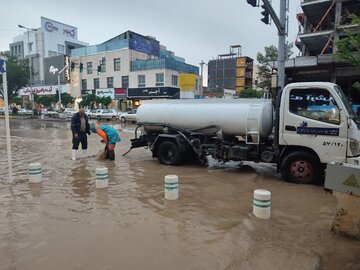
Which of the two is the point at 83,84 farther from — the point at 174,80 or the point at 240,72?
the point at 240,72

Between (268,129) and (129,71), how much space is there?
43.8 meters

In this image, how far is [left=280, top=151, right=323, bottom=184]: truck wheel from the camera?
25.1ft

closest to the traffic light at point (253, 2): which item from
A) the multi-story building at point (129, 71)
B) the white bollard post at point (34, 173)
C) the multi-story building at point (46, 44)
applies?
the white bollard post at point (34, 173)

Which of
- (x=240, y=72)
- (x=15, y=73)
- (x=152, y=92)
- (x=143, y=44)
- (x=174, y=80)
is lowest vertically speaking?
(x=152, y=92)

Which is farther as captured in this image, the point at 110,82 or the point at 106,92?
the point at 110,82

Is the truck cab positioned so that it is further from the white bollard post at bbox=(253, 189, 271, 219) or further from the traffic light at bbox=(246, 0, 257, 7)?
the traffic light at bbox=(246, 0, 257, 7)

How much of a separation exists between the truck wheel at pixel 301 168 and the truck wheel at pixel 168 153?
11.1 feet

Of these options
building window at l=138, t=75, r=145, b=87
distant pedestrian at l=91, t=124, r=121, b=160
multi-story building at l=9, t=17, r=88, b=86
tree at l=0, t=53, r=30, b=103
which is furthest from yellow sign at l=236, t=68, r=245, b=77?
distant pedestrian at l=91, t=124, r=121, b=160

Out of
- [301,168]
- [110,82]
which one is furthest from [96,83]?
[301,168]

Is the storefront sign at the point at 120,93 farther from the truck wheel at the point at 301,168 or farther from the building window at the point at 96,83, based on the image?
the truck wheel at the point at 301,168

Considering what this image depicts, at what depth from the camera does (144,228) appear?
5012 millimetres

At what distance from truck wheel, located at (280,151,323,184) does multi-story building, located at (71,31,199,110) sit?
3767cm

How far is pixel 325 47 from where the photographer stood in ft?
76.3

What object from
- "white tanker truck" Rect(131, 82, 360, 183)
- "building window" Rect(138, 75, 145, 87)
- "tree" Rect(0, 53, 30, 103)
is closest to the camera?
"white tanker truck" Rect(131, 82, 360, 183)
